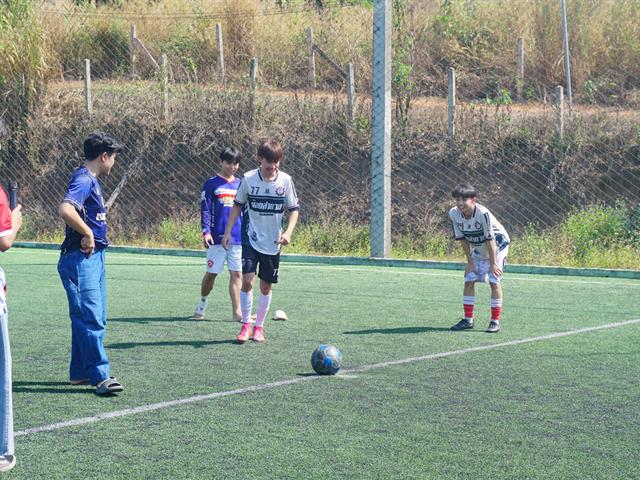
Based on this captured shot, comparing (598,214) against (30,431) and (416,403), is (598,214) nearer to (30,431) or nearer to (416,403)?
(416,403)

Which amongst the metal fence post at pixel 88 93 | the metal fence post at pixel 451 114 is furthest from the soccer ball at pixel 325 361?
the metal fence post at pixel 88 93

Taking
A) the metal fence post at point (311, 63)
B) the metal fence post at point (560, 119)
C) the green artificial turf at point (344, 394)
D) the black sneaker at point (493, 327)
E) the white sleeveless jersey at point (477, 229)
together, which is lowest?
the green artificial turf at point (344, 394)

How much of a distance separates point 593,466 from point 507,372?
2.77 meters

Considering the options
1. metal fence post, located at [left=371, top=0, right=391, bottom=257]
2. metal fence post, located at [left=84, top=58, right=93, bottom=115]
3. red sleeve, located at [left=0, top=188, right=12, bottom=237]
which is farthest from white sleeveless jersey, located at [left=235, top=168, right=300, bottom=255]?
metal fence post, located at [left=84, top=58, right=93, bottom=115]

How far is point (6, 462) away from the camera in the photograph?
5.45 m

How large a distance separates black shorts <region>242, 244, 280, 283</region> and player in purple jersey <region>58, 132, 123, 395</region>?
255 cm

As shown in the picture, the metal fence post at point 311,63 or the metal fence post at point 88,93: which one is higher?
the metal fence post at point 311,63

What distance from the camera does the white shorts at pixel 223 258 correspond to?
37.6 ft

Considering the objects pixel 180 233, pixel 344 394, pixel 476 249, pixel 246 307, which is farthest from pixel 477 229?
pixel 180 233

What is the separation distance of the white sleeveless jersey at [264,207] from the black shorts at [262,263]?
44mm

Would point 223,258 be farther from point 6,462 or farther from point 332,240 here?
point 332,240

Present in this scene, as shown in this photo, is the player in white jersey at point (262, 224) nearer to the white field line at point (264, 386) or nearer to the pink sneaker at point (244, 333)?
the pink sneaker at point (244, 333)

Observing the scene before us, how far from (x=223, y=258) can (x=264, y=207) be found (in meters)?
1.77

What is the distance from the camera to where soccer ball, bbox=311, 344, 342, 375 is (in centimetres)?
821
